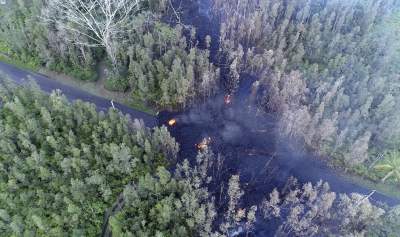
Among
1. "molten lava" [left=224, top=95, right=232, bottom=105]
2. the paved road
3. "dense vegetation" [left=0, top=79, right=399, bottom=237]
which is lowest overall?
"dense vegetation" [left=0, top=79, right=399, bottom=237]

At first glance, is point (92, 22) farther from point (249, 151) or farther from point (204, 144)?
point (249, 151)

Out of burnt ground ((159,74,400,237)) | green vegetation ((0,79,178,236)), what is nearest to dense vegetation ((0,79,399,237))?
green vegetation ((0,79,178,236))

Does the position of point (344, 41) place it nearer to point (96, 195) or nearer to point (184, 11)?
point (184, 11)

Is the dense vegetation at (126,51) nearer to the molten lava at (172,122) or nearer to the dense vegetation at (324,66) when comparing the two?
the molten lava at (172,122)

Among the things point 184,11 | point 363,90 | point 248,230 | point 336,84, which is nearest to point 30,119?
point 248,230

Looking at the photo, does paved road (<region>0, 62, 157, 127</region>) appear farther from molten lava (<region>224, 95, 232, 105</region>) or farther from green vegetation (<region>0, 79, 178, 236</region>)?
molten lava (<region>224, 95, 232, 105</region>)

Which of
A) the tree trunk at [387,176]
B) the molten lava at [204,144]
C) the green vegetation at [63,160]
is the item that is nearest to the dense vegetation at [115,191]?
the green vegetation at [63,160]
